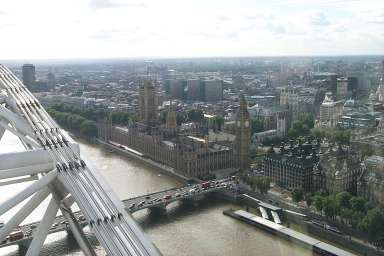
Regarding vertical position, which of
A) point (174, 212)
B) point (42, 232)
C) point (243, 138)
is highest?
point (42, 232)

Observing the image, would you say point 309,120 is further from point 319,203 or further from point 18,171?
point 18,171

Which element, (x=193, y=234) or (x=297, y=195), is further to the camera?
(x=297, y=195)

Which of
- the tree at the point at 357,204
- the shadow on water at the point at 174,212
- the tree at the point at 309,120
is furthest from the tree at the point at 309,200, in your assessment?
the tree at the point at 309,120

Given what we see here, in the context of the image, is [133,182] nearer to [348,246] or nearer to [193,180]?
[193,180]

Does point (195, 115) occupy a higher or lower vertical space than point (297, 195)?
higher

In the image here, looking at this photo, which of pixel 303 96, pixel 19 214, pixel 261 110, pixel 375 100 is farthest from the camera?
pixel 303 96

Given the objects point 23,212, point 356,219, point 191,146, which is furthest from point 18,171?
point 191,146

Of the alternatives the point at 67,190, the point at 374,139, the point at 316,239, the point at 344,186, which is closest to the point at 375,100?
the point at 374,139
